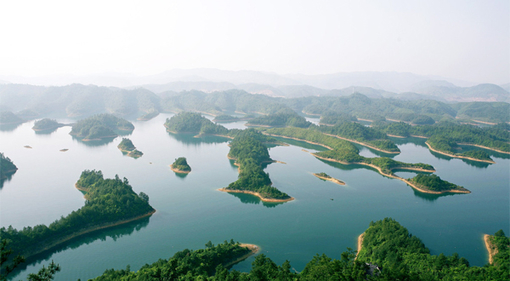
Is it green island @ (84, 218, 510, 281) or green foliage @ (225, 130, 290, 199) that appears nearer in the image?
green island @ (84, 218, 510, 281)

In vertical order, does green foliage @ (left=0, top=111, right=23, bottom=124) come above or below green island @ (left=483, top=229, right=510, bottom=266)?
above

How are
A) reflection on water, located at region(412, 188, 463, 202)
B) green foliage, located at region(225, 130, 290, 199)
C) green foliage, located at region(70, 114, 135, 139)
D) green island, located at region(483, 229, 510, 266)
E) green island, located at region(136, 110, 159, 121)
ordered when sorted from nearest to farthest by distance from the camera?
green island, located at region(483, 229, 510, 266), green foliage, located at region(225, 130, 290, 199), reflection on water, located at region(412, 188, 463, 202), green foliage, located at region(70, 114, 135, 139), green island, located at region(136, 110, 159, 121)

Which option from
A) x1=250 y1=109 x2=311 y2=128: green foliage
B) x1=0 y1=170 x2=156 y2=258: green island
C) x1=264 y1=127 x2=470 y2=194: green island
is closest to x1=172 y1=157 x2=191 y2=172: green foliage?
x1=0 y1=170 x2=156 y2=258: green island

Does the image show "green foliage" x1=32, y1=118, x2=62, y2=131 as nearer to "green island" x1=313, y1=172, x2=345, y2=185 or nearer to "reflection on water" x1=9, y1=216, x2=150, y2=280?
"reflection on water" x1=9, y1=216, x2=150, y2=280

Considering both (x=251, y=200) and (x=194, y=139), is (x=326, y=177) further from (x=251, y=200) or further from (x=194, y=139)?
(x=194, y=139)

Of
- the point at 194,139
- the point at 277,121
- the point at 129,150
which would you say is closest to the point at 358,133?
the point at 277,121

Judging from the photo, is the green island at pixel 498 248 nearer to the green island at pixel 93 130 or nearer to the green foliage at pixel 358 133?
the green foliage at pixel 358 133

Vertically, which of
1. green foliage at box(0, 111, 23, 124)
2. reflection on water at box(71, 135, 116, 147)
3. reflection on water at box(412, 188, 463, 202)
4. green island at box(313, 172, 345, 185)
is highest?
green foliage at box(0, 111, 23, 124)

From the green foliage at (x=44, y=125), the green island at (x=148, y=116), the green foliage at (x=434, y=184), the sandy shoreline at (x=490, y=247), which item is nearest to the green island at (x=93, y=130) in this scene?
the green foliage at (x=44, y=125)
